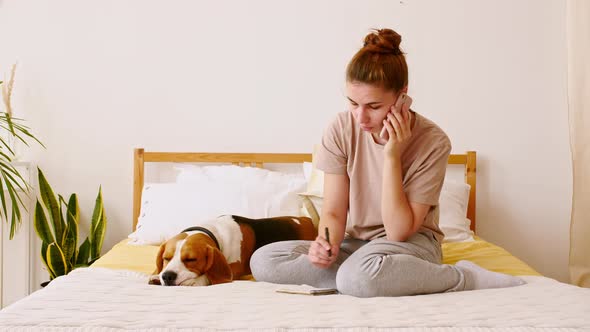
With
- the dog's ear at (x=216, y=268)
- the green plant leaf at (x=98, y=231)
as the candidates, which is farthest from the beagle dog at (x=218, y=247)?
the green plant leaf at (x=98, y=231)

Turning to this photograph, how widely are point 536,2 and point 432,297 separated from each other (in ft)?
6.61

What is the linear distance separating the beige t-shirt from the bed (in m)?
0.34

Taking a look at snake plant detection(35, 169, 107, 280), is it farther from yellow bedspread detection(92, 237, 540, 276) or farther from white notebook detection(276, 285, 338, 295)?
white notebook detection(276, 285, 338, 295)

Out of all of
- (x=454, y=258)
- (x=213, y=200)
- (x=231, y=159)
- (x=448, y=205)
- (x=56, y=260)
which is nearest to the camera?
(x=454, y=258)

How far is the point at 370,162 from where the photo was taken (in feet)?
5.94

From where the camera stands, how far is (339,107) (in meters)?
2.97

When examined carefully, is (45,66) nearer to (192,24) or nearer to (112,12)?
(112,12)

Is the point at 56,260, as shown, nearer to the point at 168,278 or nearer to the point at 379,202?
the point at 168,278

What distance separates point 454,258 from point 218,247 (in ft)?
2.72

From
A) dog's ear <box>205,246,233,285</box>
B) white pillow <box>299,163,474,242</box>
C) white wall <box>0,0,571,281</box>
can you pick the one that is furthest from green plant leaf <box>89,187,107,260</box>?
dog's ear <box>205,246,233,285</box>

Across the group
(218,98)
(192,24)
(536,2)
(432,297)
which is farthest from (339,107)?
(432,297)

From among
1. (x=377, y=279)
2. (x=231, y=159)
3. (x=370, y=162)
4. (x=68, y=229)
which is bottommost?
(x=68, y=229)

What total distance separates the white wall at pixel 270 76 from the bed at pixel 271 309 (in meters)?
1.37

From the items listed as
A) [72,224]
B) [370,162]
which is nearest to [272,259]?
[370,162]
